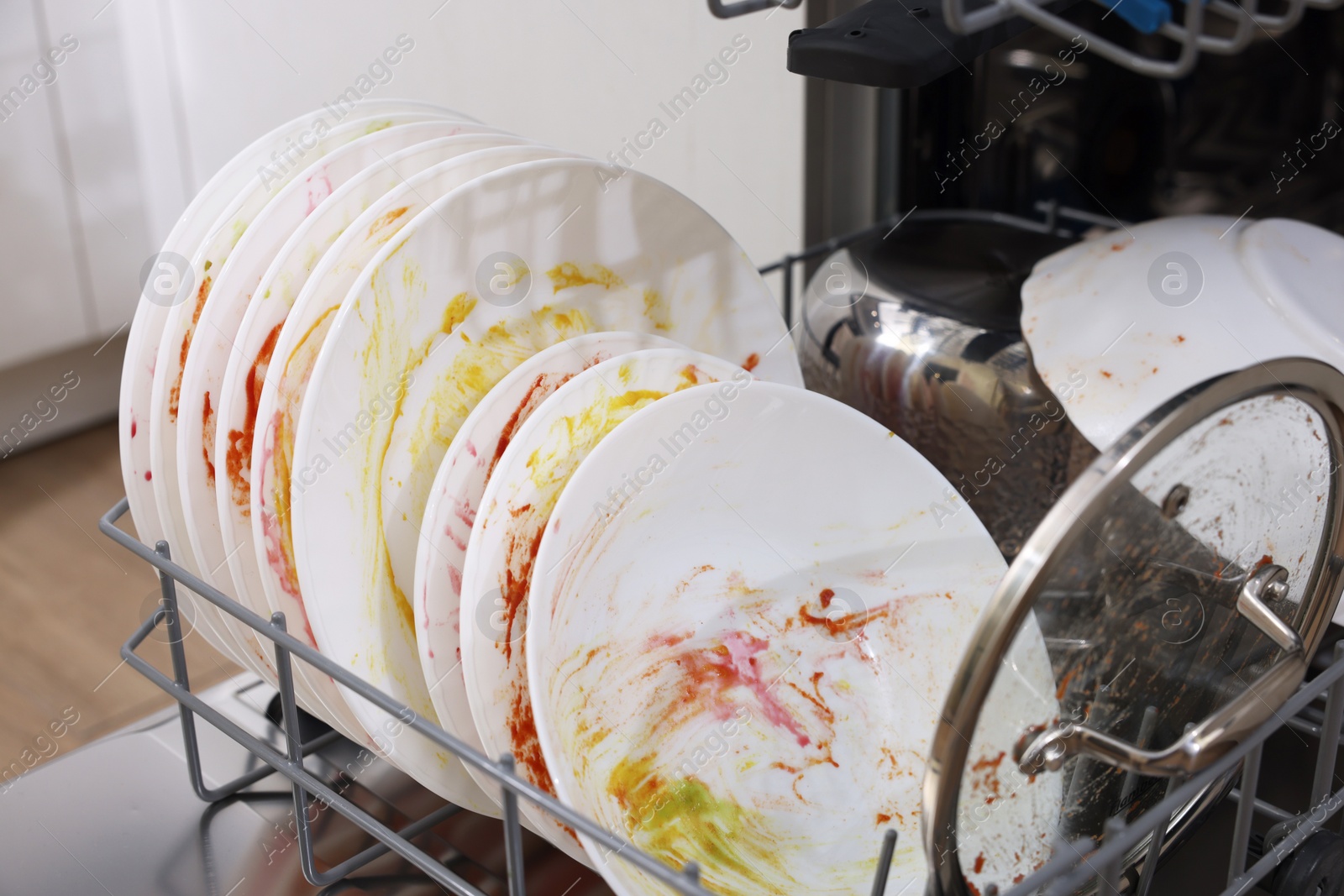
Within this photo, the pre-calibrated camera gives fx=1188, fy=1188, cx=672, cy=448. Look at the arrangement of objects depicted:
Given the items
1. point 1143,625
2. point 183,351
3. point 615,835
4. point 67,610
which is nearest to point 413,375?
point 183,351

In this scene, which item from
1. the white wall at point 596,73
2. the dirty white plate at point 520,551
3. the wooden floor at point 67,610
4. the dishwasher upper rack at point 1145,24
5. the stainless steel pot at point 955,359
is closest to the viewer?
the dishwasher upper rack at point 1145,24

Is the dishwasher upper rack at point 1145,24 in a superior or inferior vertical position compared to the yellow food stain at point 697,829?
superior

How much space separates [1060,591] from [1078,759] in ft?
0.34

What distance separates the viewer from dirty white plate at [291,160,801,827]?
54 centimetres

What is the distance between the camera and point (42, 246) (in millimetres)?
1329

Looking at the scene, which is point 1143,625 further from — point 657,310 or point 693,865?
point 657,310

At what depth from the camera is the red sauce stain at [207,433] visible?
59 centimetres

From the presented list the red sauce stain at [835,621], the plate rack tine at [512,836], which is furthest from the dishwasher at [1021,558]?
the red sauce stain at [835,621]

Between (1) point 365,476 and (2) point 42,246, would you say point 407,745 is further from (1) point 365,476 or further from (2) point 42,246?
(2) point 42,246

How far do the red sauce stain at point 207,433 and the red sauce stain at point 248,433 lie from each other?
19 millimetres

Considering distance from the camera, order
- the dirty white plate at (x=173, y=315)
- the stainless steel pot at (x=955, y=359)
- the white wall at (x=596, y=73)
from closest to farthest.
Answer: the dirty white plate at (x=173, y=315) < the stainless steel pot at (x=955, y=359) < the white wall at (x=596, y=73)

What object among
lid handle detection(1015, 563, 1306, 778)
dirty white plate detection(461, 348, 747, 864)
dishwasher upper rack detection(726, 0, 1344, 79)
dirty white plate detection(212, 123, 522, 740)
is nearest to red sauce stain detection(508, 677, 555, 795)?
dirty white plate detection(461, 348, 747, 864)

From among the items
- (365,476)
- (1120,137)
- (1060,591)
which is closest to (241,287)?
(365,476)

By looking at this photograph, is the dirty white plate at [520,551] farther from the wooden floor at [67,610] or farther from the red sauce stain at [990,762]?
the wooden floor at [67,610]
